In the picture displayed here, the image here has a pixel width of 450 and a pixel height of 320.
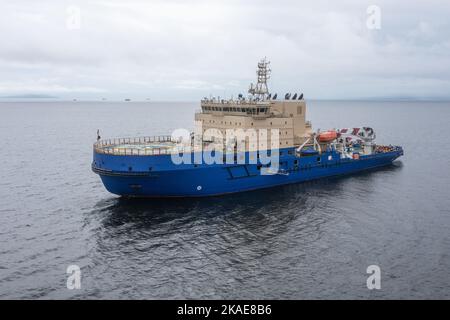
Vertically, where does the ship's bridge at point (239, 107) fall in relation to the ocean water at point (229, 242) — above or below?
above

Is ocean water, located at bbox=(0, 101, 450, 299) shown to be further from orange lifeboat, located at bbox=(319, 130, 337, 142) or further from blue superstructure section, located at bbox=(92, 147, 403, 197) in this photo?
orange lifeboat, located at bbox=(319, 130, 337, 142)

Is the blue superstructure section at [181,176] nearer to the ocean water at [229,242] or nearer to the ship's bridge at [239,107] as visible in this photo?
the ocean water at [229,242]

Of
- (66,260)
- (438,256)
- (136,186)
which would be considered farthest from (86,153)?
(438,256)

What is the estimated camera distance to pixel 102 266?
81.3 ft

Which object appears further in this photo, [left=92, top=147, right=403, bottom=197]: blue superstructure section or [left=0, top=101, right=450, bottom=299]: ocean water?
[left=92, top=147, right=403, bottom=197]: blue superstructure section

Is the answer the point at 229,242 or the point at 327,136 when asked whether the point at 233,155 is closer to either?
the point at 229,242

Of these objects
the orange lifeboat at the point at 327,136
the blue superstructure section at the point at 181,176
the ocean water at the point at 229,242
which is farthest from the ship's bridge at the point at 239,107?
the ocean water at the point at 229,242

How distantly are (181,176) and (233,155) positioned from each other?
5913 mm

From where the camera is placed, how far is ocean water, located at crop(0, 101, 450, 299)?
894 inches

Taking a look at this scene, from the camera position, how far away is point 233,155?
130 ft

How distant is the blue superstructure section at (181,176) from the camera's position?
3594 cm

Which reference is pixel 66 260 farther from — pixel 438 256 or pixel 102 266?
pixel 438 256

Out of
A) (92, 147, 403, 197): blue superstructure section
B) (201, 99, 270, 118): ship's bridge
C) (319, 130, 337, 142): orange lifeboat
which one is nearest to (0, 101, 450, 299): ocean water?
(92, 147, 403, 197): blue superstructure section

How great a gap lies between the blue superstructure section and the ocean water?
4.16 ft
